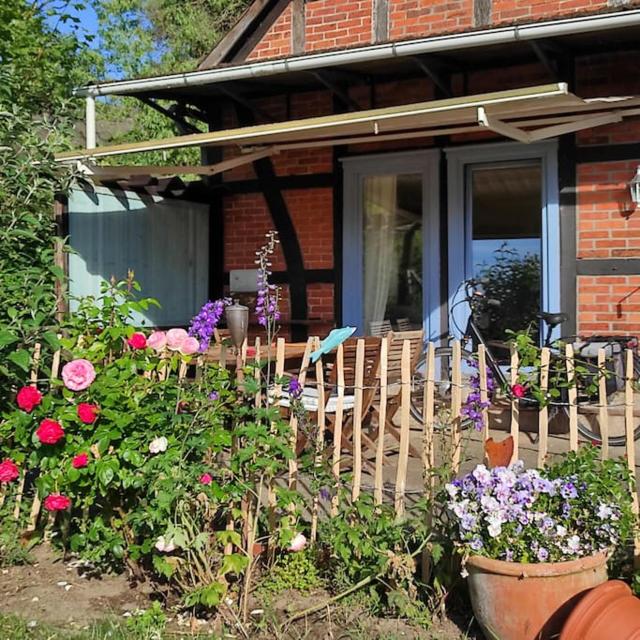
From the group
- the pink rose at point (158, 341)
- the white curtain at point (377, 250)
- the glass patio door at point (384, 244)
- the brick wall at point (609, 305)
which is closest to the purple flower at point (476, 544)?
the pink rose at point (158, 341)

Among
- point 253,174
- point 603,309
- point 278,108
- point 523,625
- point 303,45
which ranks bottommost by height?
point 523,625

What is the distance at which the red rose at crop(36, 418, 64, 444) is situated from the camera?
122 inches

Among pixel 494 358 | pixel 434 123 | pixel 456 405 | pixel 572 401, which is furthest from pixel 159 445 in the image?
pixel 494 358

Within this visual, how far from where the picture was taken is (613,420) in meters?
5.41

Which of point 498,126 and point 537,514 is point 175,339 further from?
point 498,126

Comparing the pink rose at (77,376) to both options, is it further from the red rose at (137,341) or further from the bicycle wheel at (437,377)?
the bicycle wheel at (437,377)

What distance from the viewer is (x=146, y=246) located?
6938mm

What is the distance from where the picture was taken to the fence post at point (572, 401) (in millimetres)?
2926

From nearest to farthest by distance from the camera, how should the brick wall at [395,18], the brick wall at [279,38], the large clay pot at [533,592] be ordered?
the large clay pot at [533,592] < the brick wall at [395,18] < the brick wall at [279,38]

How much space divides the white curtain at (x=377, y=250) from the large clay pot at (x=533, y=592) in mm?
4472

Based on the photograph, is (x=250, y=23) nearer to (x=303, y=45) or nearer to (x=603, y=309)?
(x=303, y=45)

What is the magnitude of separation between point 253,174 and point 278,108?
0.69 metres

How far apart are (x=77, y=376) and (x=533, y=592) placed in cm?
204

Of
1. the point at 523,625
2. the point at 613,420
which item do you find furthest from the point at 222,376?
the point at 613,420
